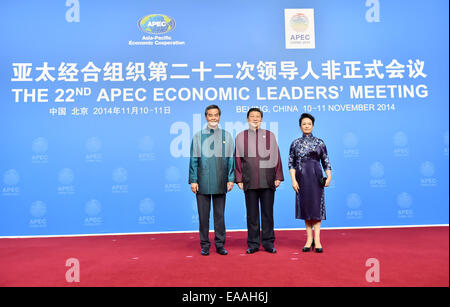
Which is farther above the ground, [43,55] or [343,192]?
[43,55]

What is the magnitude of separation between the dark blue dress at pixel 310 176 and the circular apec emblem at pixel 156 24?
1962mm

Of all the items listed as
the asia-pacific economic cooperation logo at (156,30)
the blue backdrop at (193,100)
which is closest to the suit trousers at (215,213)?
the blue backdrop at (193,100)

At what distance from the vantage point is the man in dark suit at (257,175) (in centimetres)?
256

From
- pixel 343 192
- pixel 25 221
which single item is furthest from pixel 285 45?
pixel 25 221

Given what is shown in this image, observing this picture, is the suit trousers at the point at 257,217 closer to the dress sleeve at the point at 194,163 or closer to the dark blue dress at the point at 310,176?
the dark blue dress at the point at 310,176

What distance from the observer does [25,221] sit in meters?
3.55

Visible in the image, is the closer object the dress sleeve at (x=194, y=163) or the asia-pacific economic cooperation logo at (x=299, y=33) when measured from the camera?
the dress sleeve at (x=194, y=163)

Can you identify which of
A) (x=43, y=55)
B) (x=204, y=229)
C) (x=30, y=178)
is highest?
(x=43, y=55)

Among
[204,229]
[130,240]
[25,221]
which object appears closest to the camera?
[204,229]

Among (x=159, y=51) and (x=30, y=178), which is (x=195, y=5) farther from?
(x=30, y=178)

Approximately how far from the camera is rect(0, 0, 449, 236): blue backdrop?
11.7ft

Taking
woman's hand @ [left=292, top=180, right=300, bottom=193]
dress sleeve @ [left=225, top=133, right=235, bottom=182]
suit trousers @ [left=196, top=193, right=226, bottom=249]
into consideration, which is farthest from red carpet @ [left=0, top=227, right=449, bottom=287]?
dress sleeve @ [left=225, top=133, right=235, bottom=182]

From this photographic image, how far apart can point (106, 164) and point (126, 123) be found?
46cm

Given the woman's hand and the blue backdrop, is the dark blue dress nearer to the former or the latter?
the woman's hand
